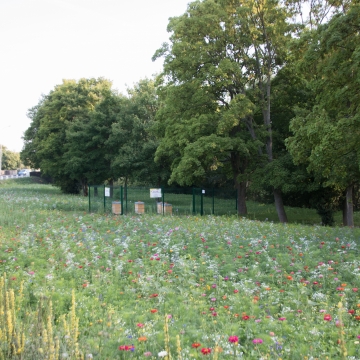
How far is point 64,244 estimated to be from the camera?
31.5ft

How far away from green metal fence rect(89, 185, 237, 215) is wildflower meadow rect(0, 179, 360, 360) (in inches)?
381

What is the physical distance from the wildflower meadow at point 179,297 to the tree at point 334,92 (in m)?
2.97

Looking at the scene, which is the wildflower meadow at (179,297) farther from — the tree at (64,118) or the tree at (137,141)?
the tree at (64,118)

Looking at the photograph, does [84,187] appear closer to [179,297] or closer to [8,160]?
[179,297]

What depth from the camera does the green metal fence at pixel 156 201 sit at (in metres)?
21.4

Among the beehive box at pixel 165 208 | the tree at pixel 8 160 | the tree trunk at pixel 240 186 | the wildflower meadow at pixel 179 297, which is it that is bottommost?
the wildflower meadow at pixel 179 297

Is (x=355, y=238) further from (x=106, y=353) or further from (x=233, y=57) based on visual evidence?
(x=233, y=57)

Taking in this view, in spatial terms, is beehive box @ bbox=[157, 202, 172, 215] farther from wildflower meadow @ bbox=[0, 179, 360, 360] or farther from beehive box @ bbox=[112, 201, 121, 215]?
wildflower meadow @ bbox=[0, 179, 360, 360]

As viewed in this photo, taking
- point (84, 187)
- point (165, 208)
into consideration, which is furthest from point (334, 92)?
point (84, 187)

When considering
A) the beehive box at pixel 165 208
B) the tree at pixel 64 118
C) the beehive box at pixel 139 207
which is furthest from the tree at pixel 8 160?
the beehive box at pixel 165 208

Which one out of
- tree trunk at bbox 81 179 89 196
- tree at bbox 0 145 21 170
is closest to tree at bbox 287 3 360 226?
tree trunk at bbox 81 179 89 196

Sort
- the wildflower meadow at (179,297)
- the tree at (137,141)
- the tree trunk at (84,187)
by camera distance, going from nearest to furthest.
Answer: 1. the wildflower meadow at (179,297)
2. the tree at (137,141)
3. the tree trunk at (84,187)

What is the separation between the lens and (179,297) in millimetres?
5938

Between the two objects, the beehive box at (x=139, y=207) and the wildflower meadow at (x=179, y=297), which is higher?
the beehive box at (x=139, y=207)
